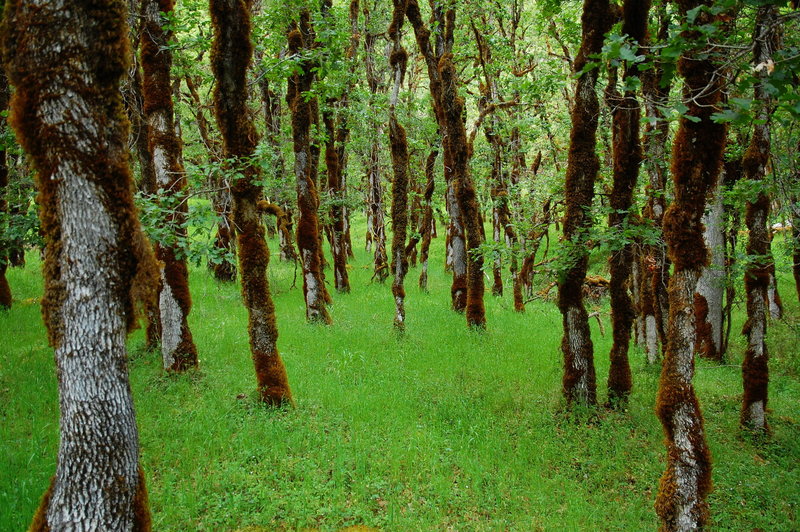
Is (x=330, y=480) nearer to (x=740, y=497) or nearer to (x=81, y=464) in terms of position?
(x=81, y=464)

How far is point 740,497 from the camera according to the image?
607 centimetres

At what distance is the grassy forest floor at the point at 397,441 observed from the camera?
17.9ft

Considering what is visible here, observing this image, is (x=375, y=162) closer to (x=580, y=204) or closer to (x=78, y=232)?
(x=580, y=204)

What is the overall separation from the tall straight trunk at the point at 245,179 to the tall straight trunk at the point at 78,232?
3.27 meters

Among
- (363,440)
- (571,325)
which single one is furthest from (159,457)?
(571,325)

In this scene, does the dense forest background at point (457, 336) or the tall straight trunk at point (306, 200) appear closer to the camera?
the dense forest background at point (457, 336)

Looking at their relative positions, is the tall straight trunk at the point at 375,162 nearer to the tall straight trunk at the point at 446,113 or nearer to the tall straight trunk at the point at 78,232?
the tall straight trunk at the point at 446,113

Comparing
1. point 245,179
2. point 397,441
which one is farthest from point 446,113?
point 397,441

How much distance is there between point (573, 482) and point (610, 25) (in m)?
6.90

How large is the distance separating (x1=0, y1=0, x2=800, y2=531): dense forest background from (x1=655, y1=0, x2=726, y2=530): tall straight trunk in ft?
0.09

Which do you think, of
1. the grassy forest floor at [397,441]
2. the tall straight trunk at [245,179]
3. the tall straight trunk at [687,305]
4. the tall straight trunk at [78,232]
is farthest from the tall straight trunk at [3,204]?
the tall straight trunk at [687,305]

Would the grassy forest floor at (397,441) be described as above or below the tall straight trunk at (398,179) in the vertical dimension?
below

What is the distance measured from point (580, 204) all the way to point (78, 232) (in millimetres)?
7114

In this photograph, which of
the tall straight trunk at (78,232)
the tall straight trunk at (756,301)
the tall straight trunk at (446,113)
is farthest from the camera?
the tall straight trunk at (446,113)
